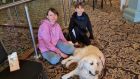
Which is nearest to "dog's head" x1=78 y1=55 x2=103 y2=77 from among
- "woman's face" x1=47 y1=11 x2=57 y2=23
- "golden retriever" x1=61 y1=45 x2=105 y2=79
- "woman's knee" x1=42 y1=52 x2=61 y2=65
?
"golden retriever" x1=61 y1=45 x2=105 y2=79

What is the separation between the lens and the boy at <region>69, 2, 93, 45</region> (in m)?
2.77

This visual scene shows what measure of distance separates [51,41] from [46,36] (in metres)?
0.12

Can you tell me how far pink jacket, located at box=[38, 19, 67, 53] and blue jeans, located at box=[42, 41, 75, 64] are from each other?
0.20 ft

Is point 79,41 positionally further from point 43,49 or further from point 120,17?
point 120,17

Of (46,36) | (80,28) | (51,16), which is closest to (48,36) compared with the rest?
(46,36)

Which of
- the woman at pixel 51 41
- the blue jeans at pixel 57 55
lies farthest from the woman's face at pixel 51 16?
the blue jeans at pixel 57 55

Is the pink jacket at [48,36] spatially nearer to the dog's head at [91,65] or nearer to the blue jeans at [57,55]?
the blue jeans at [57,55]

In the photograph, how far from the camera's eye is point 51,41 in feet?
8.28

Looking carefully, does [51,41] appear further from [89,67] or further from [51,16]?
[89,67]

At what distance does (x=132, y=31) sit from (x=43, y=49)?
167 centimetres

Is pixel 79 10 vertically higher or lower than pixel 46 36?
higher

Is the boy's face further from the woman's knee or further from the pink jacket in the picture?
the woman's knee

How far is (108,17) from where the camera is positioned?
4195mm

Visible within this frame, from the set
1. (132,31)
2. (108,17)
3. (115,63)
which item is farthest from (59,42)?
(108,17)
